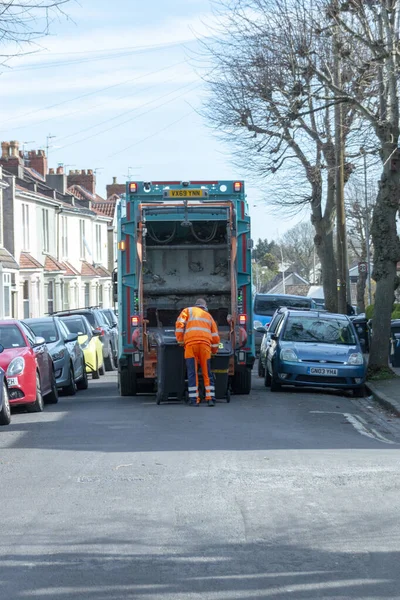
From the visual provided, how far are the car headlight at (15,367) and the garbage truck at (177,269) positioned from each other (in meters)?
2.37

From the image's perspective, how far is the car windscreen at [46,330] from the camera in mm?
20188

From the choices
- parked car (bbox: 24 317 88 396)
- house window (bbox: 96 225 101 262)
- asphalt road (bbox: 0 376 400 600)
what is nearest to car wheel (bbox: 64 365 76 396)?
parked car (bbox: 24 317 88 396)

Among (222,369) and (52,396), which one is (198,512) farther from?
(52,396)

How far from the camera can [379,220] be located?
69.0ft

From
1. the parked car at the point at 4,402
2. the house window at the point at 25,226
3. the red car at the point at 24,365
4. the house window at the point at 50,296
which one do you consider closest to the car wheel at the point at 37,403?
the red car at the point at 24,365

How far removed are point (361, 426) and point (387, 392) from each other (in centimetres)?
463

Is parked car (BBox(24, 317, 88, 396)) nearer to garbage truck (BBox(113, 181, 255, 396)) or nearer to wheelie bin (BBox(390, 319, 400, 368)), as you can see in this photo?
garbage truck (BBox(113, 181, 255, 396))

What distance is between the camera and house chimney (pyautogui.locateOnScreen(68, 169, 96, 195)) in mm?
64562

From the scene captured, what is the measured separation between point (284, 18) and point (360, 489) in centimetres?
1607

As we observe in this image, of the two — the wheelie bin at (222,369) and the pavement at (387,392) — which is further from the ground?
the wheelie bin at (222,369)

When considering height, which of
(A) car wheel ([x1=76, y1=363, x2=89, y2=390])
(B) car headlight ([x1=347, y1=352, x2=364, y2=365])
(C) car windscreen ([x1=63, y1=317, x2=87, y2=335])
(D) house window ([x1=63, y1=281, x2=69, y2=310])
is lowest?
(A) car wheel ([x1=76, y1=363, x2=89, y2=390])

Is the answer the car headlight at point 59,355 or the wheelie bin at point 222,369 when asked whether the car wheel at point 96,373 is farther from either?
the wheelie bin at point 222,369

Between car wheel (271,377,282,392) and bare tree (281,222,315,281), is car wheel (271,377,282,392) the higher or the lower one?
the lower one

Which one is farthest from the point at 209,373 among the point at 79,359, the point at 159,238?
the point at 79,359
